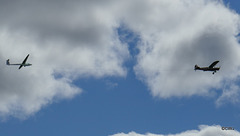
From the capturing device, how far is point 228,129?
624 ft

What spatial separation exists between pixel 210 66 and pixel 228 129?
118ft

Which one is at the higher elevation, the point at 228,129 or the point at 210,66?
the point at 210,66

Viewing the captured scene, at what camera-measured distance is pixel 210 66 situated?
198750mm
